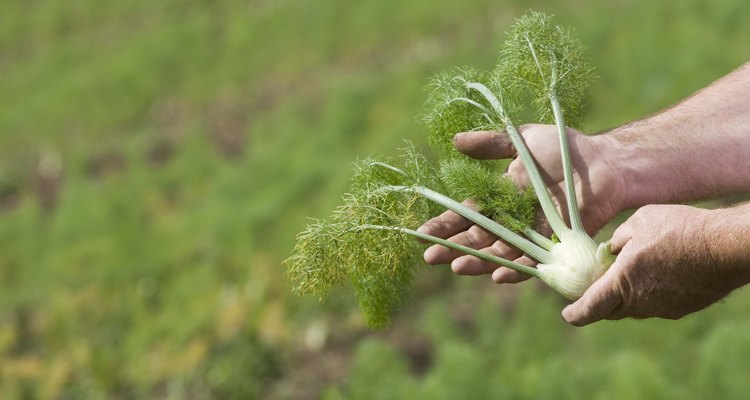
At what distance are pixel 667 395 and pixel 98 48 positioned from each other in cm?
1006

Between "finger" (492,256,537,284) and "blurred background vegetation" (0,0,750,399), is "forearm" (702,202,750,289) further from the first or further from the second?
"blurred background vegetation" (0,0,750,399)

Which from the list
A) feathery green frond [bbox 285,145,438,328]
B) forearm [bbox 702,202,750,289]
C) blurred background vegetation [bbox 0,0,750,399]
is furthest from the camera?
blurred background vegetation [bbox 0,0,750,399]

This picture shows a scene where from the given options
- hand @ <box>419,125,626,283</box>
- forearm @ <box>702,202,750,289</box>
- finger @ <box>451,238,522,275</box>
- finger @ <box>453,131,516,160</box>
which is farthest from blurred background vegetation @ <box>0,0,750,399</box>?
forearm @ <box>702,202,750,289</box>

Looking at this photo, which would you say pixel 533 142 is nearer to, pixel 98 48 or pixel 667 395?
pixel 667 395

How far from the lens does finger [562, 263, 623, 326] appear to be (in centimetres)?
233

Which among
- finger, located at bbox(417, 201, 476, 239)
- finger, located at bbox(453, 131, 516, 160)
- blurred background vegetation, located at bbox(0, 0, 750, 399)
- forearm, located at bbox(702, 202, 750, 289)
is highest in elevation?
blurred background vegetation, located at bbox(0, 0, 750, 399)

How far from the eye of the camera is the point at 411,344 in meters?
6.52

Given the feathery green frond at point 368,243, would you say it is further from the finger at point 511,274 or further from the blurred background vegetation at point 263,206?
the blurred background vegetation at point 263,206

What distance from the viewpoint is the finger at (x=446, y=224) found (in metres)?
2.66

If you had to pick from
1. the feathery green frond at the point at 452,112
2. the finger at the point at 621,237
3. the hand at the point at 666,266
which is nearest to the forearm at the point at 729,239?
the hand at the point at 666,266

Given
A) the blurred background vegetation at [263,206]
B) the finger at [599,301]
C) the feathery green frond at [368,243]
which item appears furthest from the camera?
the blurred background vegetation at [263,206]

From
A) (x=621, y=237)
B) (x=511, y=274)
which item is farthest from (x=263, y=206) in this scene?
(x=621, y=237)

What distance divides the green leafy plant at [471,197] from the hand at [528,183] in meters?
0.06

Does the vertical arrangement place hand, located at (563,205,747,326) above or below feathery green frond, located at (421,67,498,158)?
below
